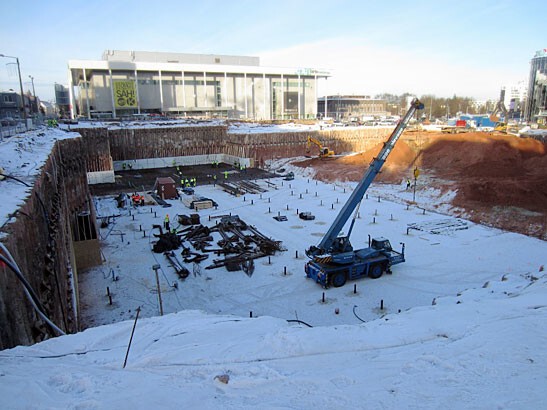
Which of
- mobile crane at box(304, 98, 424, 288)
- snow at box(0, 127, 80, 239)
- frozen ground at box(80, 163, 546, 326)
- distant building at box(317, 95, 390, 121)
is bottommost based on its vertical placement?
frozen ground at box(80, 163, 546, 326)

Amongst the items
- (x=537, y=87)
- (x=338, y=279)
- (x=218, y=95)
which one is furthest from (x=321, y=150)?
(x=537, y=87)

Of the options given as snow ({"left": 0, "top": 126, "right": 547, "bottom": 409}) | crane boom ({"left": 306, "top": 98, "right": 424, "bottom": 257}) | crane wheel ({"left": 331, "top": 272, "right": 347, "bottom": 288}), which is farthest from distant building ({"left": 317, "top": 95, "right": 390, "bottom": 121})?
snow ({"left": 0, "top": 126, "right": 547, "bottom": 409})

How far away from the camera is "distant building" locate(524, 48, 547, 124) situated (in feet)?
287

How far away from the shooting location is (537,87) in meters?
89.4

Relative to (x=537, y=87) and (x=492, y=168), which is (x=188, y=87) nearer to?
(x=492, y=168)

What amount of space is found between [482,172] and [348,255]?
78.9ft

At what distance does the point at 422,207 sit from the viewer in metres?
27.0

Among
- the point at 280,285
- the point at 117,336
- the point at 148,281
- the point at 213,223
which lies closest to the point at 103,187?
the point at 213,223

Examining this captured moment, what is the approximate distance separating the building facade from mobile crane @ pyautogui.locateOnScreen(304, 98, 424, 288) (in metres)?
64.9

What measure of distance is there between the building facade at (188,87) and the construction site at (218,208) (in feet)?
100

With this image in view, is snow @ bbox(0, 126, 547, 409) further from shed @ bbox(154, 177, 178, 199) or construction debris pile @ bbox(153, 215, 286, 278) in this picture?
shed @ bbox(154, 177, 178, 199)

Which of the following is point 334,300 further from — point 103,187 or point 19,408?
point 103,187

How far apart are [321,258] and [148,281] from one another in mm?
6922

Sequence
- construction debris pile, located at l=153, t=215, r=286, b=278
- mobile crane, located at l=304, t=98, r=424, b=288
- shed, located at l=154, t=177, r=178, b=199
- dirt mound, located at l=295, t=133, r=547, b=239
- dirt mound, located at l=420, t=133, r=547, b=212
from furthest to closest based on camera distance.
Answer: shed, located at l=154, t=177, r=178, b=199
dirt mound, located at l=420, t=133, r=547, b=212
dirt mound, located at l=295, t=133, r=547, b=239
construction debris pile, located at l=153, t=215, r=286, b=278
mobile crane, located at l=304, t=98, r=424, b=288
